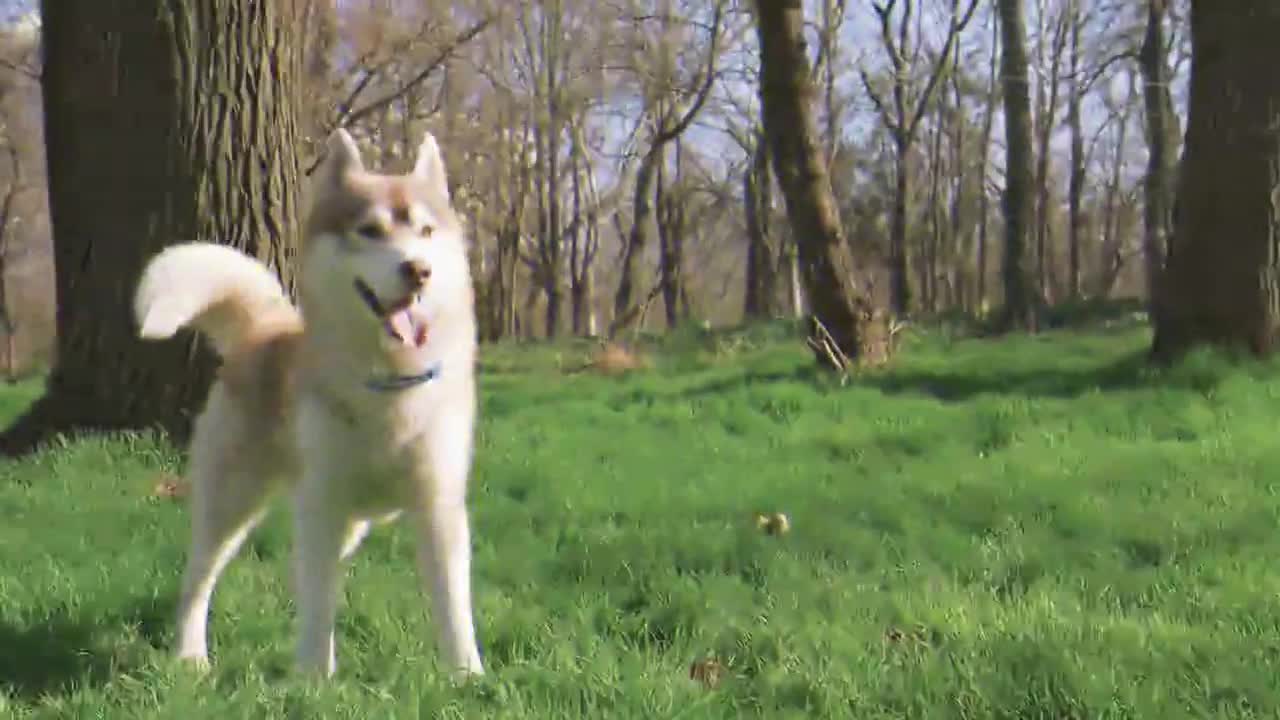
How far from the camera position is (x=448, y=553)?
2.77m

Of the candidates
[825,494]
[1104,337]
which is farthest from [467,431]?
[1104,337]

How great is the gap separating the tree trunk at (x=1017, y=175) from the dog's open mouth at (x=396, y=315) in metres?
12.1

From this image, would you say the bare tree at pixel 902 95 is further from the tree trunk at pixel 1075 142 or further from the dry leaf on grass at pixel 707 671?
the dry leaf on grass at pixel 707 671

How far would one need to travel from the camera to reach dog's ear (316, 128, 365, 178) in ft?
8.89

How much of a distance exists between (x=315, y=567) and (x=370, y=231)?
0.86 meters

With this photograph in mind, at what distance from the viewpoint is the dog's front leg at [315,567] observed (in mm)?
2721

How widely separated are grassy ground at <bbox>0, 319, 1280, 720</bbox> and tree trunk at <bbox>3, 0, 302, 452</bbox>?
1.22 feet

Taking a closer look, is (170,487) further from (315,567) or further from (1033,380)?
(1033,380)

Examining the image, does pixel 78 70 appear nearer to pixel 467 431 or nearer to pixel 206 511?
pixel 206 511

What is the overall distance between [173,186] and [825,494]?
328 cm

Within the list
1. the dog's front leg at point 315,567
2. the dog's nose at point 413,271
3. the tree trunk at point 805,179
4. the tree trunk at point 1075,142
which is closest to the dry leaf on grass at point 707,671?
the dog's front leg at point 315,567

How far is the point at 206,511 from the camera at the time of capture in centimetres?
303


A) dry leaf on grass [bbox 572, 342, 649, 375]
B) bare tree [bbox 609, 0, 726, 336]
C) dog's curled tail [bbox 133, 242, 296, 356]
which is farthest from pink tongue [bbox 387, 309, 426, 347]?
bare tree [bbox 609, 0, 726, 336]

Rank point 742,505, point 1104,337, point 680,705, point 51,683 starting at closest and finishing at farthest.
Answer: point 680,705 → point 51,683 → point 742,505 → point 1104,337
